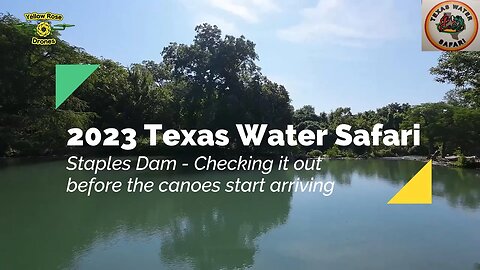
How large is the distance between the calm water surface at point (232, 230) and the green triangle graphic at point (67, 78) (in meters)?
5.46

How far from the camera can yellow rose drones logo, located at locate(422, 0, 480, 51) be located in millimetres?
→ 8895

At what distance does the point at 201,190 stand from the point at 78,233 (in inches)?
217

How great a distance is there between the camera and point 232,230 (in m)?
8.08

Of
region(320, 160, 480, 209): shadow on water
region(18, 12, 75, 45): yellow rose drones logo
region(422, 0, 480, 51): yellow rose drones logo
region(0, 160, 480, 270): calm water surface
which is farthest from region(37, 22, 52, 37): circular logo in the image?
region(422, 0, 480, 51): yellow rose drones logo

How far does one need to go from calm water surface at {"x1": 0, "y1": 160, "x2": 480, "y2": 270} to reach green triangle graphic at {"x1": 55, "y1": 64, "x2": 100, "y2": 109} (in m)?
5.46

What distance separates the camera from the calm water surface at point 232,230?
243 inches

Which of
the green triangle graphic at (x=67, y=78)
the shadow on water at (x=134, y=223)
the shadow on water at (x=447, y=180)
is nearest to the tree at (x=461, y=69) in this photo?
the shadow on water at (x=447, y=180)

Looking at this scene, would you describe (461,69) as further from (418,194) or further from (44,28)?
(44,28)

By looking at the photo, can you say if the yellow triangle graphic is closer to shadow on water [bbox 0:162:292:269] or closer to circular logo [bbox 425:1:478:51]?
shadow on water [bbox 0:162:292:269]

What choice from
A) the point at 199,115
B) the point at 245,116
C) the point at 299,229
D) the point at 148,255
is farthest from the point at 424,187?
the point at 199,115

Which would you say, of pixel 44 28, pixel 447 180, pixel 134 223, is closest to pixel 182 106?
pixel 44 28

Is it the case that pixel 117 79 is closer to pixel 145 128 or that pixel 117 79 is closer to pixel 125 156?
pixel 145 128

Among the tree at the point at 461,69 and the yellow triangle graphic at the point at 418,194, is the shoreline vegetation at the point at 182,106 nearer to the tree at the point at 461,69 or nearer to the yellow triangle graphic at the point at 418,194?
the tree at the point at 461,69

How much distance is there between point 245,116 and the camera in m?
24.1
